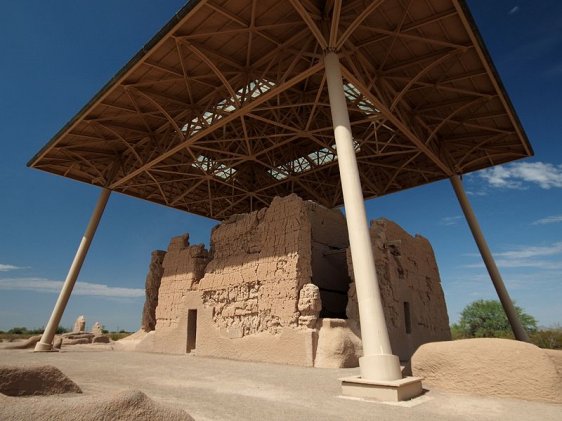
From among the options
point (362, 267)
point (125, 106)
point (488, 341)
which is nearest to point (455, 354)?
point (488, 341)

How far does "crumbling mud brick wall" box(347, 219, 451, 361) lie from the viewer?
13.5 m

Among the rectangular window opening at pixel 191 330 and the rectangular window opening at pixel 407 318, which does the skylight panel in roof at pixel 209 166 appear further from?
the rectangular window opening at pixel 407 318

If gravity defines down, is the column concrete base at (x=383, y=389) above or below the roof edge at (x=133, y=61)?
below

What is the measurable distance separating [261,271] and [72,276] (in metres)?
11.4

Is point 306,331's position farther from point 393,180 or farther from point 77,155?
point 77,155

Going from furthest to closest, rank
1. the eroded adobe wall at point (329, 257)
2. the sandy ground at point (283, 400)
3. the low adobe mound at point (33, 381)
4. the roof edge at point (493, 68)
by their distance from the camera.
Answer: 1. the eroded adobe wall at point (329, 257)
2. the roof edge at point (493, 68)
3. the sandy ground at point (283, 400)
4. the low adobe mound at point (33, 381)

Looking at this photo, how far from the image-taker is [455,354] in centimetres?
718

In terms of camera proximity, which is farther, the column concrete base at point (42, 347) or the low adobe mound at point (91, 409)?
the column concrete base at point (42, 347)

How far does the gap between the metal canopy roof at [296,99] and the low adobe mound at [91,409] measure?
940 centimetres

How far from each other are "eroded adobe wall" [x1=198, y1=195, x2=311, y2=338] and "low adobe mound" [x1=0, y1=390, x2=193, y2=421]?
8852mm

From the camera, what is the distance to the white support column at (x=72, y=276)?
59.2ft

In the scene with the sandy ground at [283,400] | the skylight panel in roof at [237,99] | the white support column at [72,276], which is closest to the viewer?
the sandy ground at [283,400]

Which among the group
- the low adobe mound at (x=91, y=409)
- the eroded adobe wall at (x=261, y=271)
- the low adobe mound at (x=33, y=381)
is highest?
the eroded adobe wall at (x=261, y=271)

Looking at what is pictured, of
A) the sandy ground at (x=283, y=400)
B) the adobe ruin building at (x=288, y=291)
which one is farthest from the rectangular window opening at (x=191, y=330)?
the sandy ground at (x=283, y=400)
